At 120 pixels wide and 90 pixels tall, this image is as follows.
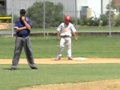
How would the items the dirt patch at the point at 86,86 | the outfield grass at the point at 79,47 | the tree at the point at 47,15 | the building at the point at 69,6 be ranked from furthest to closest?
Answer: 1. the building at the point at 69,6
2. the tree at the point at 47,15
3. the outfield grass at the point at 79,47
4. the dirt patch at the point at 86,86

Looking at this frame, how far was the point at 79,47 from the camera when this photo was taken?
27.2 meters

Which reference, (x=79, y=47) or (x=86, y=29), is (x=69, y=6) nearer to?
(x=86, y=29)

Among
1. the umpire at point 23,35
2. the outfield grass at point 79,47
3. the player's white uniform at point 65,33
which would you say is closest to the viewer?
the umpire at point 23,35

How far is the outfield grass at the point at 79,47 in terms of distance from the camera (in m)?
24.2

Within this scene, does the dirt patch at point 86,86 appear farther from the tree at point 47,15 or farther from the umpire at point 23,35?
Answer: the tree at point 47,15

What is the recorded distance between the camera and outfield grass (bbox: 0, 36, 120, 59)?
2420cm

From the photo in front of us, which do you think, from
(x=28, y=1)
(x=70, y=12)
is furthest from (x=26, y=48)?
(x=28, y=1)

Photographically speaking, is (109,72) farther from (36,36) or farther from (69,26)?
(36,36)

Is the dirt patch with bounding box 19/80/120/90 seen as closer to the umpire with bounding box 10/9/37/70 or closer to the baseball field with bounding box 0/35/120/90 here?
the baseball field with bounding box 0/35/120/90

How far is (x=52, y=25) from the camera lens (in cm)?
3734

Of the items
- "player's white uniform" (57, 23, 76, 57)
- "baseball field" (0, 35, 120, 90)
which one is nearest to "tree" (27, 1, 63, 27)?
"baseball field" (0, 35, 120, 90)

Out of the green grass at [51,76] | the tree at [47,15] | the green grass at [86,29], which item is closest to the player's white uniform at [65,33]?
the green grass at [51,76]

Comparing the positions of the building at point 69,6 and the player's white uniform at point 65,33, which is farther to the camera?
the building at point 69,6

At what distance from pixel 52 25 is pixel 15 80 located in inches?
964
